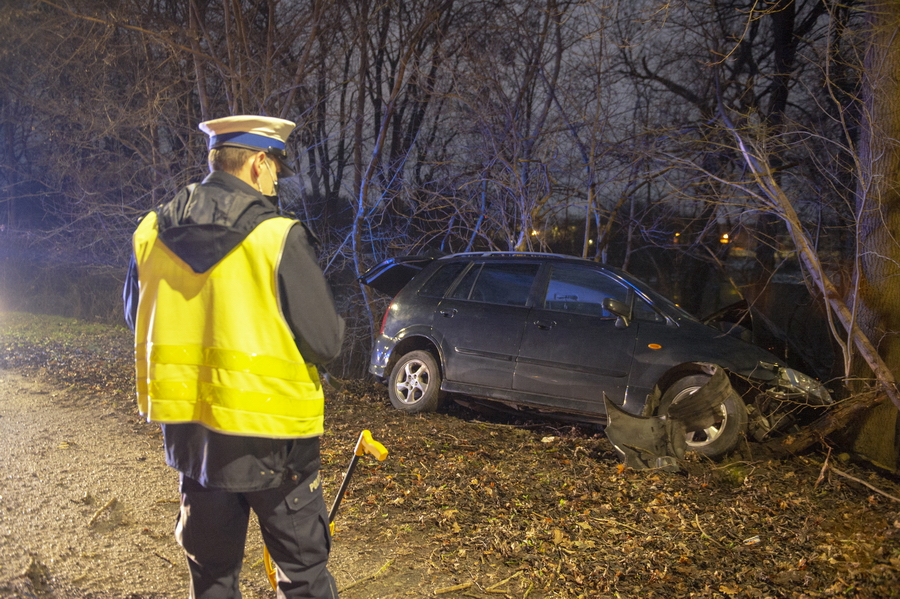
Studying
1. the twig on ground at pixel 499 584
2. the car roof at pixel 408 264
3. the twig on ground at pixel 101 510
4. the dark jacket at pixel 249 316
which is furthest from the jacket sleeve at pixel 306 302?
the car roof at pixel 408 264

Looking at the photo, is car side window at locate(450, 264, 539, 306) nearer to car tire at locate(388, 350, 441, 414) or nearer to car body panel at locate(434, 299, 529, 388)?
car body panel at locate(434, 299, 529, 388)

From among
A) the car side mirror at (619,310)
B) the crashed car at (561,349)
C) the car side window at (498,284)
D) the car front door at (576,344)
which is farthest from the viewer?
the car side window at (498,284)

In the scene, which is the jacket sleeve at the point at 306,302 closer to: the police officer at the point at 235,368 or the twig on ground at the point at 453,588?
the police officer at the point at 235,368

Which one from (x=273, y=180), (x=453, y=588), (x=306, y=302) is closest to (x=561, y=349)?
(x=453, y=588)

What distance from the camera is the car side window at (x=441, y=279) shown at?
732 cm

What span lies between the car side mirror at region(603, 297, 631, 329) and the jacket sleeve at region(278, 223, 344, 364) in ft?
14.1

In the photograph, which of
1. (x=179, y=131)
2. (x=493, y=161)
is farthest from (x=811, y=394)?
(x=179, y=131)

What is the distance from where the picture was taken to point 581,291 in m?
6.50

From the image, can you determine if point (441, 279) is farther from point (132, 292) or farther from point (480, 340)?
point (132, 292)

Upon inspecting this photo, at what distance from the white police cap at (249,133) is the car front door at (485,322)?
4.61m

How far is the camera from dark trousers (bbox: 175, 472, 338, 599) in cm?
208

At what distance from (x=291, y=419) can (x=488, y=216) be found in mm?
8252

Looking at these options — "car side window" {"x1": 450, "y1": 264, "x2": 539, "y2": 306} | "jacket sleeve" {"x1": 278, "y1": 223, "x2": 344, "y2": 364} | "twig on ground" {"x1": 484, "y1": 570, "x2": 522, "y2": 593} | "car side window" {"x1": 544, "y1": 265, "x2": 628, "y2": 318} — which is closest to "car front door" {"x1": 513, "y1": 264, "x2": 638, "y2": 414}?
"car side window" {"x1": 544, "y1": 265, "x2": 628, "y2": 318}

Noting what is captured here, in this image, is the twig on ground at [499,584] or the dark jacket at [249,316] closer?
the dark jacket at [249,316]
